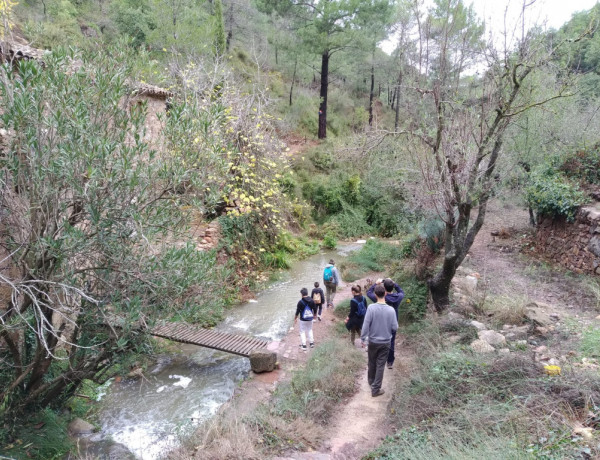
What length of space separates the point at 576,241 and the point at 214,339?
361 inches

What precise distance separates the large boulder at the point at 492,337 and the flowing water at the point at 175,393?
4.53m

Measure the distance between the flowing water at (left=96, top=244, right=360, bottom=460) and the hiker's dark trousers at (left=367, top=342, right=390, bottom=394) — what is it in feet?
9.26

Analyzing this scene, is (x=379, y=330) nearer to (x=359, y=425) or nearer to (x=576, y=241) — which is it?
(x=359, y=425)

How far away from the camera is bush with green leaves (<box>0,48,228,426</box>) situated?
12.7 ft

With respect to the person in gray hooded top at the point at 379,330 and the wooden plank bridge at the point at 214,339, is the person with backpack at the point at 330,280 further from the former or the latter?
the person in gray hooded top at the point at 379,330

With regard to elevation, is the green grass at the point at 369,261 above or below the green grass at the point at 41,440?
above

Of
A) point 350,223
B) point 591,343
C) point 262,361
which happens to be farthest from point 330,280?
point 350,223

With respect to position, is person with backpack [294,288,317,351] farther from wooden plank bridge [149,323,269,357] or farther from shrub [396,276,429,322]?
shrub [396,276,429,322]

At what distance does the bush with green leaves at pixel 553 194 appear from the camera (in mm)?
10023

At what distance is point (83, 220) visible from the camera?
431 cm

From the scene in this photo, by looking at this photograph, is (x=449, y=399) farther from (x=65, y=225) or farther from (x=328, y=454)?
(x=65, y=225)

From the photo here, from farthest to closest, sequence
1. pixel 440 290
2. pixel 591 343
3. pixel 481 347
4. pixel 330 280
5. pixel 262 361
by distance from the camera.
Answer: pixel 330 280 → pixel 440 290 → pixel 262 361 → pixel 481 347 → pixel 591 343

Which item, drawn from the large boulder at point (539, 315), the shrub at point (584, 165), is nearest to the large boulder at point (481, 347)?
the large boulder at point (539, 315)

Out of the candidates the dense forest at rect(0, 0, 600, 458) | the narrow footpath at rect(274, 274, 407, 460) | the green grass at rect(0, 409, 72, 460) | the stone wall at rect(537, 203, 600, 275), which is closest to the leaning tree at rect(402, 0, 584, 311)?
the dense forest at rect(0, 0, 600, 458)
